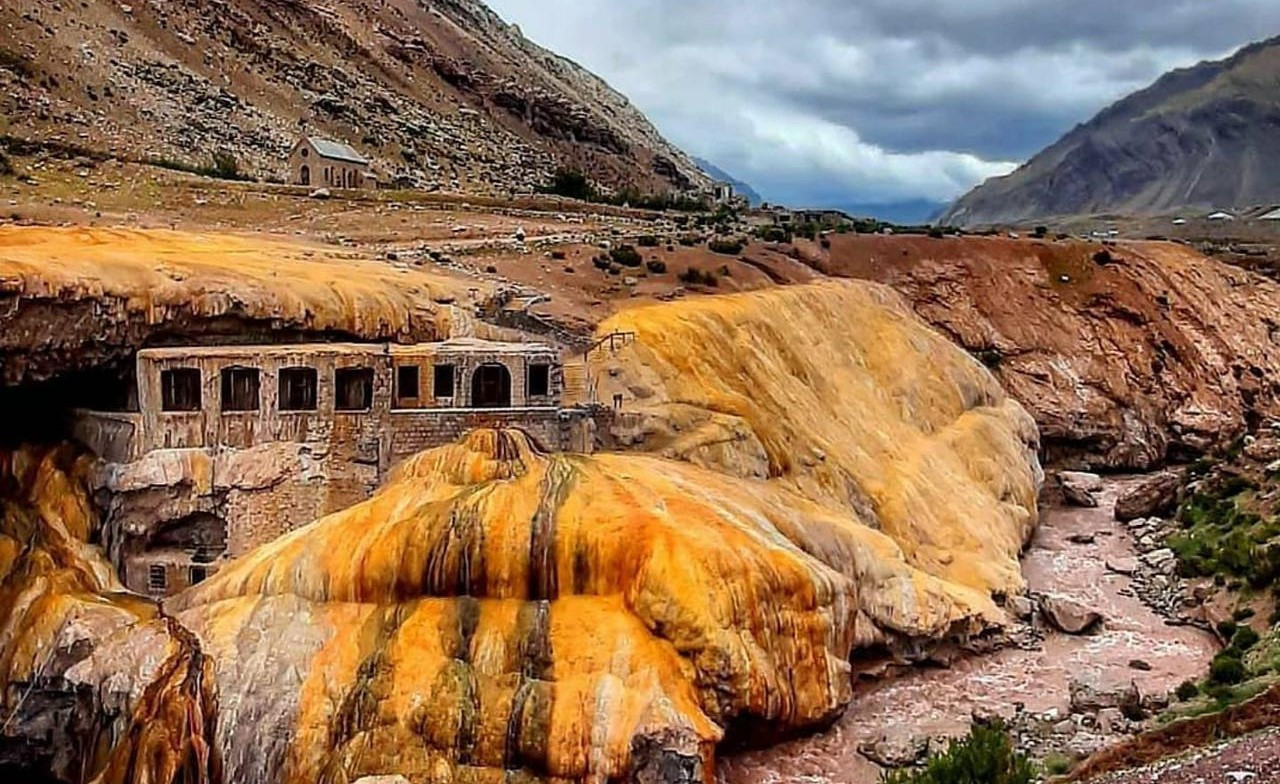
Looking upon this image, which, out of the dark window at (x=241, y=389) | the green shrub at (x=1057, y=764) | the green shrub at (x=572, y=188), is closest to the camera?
the green shrub at (x=1057, y=764)

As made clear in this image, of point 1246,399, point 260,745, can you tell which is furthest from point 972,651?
point 1246,399

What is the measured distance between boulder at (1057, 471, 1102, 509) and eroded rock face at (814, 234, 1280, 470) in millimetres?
3513

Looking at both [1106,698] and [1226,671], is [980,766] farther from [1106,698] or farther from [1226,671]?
[1226,671]

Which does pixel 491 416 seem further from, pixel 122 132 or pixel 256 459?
pixel 122 132

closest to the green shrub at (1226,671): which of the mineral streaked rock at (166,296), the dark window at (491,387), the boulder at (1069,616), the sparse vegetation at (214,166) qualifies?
the boulder at (1069,616)

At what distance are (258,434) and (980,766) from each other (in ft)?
66.6

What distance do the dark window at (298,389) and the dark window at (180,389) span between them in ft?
7.34

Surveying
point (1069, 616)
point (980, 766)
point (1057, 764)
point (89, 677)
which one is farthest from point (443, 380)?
point (1069, 616)

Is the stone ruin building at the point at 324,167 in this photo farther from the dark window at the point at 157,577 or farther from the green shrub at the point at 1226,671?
the green shrub at the point at 1226,671

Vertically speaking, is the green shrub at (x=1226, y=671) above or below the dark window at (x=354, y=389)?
below

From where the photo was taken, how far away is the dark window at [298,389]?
33.6 metres

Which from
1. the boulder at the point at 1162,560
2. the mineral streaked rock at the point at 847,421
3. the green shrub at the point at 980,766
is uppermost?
the mineral streaked rock at the point at 847,421

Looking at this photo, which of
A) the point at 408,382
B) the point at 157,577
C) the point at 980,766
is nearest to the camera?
the point at 980,766

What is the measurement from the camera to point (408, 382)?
34.5 m
